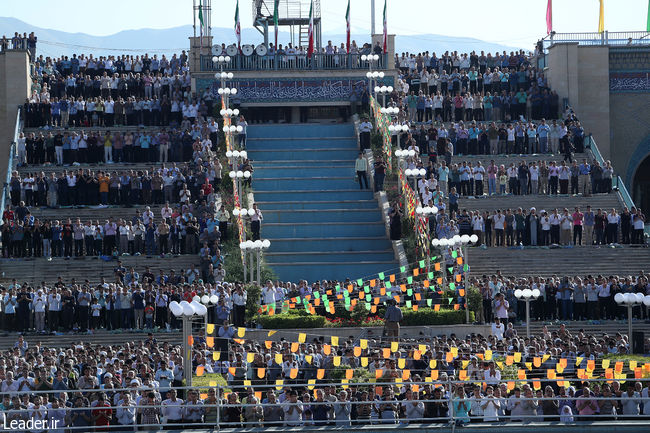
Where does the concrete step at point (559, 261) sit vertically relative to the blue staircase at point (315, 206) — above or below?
below

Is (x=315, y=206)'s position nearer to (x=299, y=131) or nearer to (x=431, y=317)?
(x=299, y=131)

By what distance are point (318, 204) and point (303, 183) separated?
1.63m

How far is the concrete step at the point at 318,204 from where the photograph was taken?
45656 millimetres

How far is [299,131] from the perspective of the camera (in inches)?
2007

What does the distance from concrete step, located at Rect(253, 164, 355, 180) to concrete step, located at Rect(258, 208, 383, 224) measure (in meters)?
2.66

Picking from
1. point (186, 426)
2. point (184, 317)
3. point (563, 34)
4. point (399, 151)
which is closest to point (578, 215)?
point (399, 151)

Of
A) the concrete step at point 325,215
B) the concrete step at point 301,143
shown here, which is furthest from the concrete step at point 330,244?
the concrete step at point 301,143

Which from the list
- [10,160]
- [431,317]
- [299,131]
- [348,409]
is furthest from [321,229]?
[348,409]

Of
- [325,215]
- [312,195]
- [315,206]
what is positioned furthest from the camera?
[312,195]

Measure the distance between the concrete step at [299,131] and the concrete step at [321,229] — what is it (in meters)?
6.69

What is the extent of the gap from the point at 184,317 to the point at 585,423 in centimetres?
829

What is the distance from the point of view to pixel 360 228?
44562 millimetres

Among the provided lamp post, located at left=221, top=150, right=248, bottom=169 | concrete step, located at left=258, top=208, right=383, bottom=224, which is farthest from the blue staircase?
lamp post, located at left=221, top=150, right=248, bottom=169

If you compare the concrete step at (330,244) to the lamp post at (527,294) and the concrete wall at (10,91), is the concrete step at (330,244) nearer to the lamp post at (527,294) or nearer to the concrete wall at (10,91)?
the lamp post at (527,294)
